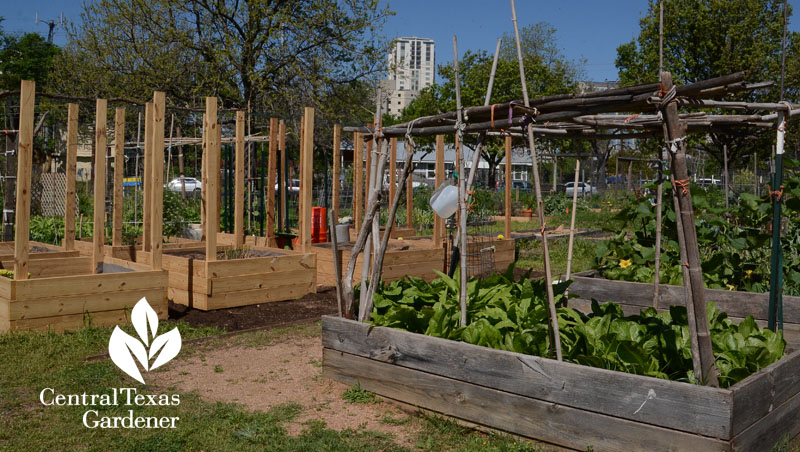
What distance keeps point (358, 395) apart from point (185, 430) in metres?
1.06

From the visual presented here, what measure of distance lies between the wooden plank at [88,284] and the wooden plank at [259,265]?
0.65 meters

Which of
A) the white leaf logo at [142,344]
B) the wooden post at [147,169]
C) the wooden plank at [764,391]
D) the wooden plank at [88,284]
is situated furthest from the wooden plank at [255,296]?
the wooden plank at [764,391]

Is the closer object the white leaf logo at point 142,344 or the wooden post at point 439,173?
the white leaf logo at point 142,344

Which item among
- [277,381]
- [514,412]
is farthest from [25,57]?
[514,412]

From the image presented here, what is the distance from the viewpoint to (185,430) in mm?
3725

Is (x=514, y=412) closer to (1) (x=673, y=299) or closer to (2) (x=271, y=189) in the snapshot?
(1) (x=673, y=299)

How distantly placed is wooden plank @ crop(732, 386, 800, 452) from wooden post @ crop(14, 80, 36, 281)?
548 centimetres

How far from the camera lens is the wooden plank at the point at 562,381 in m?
3.01

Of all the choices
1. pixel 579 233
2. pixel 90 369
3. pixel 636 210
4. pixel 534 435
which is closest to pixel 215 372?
pixel 90 369

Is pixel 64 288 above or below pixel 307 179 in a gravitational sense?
below

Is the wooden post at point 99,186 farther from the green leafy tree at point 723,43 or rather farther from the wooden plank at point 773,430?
the green leafy tree at point 723,43

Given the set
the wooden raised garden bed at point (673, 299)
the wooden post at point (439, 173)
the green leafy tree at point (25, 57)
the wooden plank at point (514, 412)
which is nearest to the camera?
the wooden plank at point (514, 412)

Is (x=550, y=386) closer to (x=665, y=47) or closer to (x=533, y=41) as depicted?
(x=665, y=47)

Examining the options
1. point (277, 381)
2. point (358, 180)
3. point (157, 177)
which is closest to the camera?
point (277, 381)
